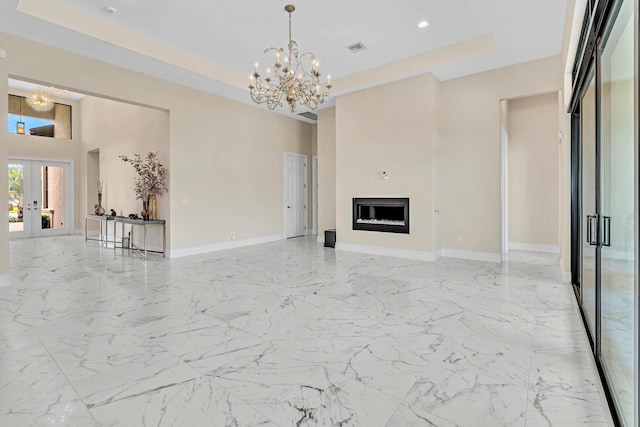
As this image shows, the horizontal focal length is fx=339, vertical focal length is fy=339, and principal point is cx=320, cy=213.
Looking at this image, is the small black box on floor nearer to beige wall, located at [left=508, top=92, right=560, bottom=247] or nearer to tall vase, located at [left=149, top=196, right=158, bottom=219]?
tall vase, located at [left=149, top=196, right=158, bottom=219]

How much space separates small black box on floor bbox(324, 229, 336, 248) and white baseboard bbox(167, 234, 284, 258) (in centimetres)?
155

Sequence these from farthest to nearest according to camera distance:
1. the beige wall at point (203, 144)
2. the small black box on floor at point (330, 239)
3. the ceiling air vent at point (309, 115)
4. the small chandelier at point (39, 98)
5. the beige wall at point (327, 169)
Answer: the ceiling air vent at point (309, 115), the small chandelier at point (39, 98), the beige wall at point (327, 169), the small black box on floor at point (330, 239), the beige wall at point (203, 144)

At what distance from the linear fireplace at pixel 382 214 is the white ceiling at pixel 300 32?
2.26 m

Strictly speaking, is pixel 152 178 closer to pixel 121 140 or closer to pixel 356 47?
pixel 121 140

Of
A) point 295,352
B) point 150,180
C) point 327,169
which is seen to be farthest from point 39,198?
point 295,352

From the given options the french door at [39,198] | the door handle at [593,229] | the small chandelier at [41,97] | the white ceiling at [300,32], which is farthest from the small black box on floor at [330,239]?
the french door at [39,198]

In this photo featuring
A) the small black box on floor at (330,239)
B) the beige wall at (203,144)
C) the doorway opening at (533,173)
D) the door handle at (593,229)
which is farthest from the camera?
the small black box on floor at (330,239)

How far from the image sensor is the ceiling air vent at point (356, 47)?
5233mm

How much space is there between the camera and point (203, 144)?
6.68 meters

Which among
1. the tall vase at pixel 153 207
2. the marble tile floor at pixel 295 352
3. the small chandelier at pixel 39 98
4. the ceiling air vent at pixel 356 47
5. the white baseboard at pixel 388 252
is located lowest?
the marble tile floor at pixel 295 352

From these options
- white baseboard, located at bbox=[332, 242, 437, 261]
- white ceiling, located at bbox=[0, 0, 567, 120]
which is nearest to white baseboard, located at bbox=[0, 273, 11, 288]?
white ceiling, located at bbox=[0, 0, 567, 120]

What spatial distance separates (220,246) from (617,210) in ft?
21.0

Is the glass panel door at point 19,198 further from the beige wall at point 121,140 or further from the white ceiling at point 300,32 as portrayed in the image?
the white ceiling at point 300,32

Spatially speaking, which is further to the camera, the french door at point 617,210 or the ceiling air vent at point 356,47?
the ceiling air vent at point 356,47
